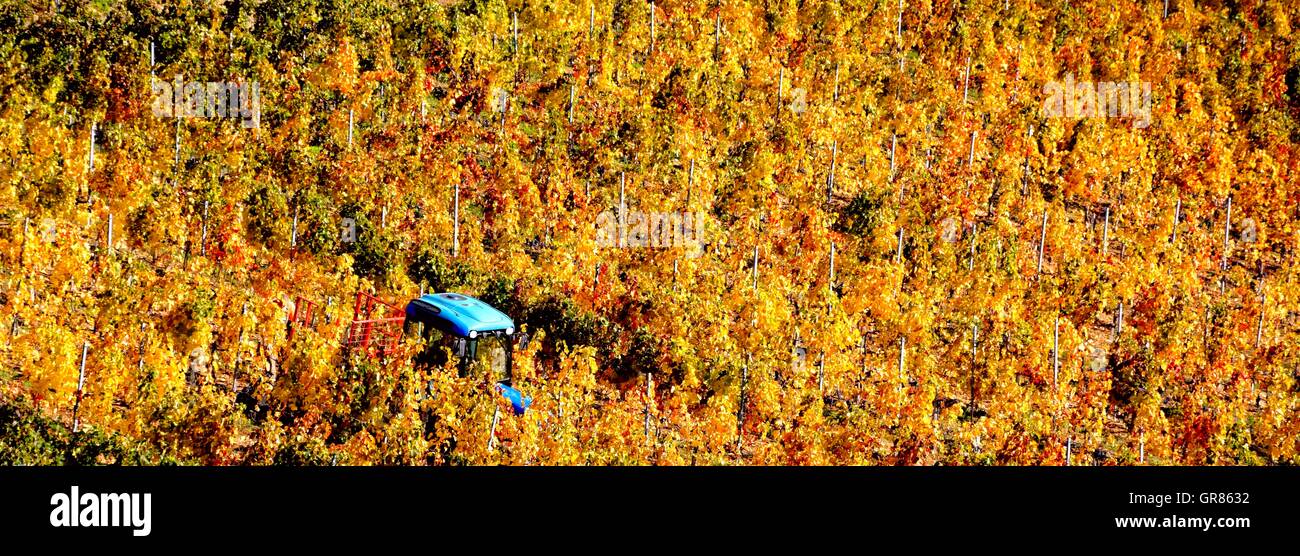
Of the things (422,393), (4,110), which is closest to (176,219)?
(4,110)

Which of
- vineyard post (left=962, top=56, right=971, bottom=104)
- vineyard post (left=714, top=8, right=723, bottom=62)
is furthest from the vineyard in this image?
vineyard post (left=714, top=8, right=723, bottom=62)

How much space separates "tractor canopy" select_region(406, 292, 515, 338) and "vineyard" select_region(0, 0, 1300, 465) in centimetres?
72

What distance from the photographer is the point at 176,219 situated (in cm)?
2769

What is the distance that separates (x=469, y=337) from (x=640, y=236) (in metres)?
10.5

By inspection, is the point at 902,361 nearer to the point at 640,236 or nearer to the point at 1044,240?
the point at 640,236

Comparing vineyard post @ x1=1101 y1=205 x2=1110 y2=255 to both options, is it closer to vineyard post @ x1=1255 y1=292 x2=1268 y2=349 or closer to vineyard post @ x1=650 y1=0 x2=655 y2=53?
vineyard post @ x1=1255 y1=292 x2=1268 y2=349

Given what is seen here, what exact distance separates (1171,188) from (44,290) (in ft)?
118

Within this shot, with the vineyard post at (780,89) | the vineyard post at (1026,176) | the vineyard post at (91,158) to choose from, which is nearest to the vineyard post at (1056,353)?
the vineyard post at (1026,176)

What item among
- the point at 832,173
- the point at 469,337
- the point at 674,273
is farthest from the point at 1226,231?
the point at 469,337

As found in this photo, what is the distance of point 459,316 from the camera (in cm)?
2369

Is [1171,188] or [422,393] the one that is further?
[1171,188]

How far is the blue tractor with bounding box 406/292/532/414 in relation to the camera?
23.0 metres

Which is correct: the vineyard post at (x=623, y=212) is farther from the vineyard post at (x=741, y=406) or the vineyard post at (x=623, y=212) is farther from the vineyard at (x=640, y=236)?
the vineyard post at (x=741, y=406)

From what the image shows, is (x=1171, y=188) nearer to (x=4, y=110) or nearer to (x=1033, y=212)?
(x=1033, y=212)
